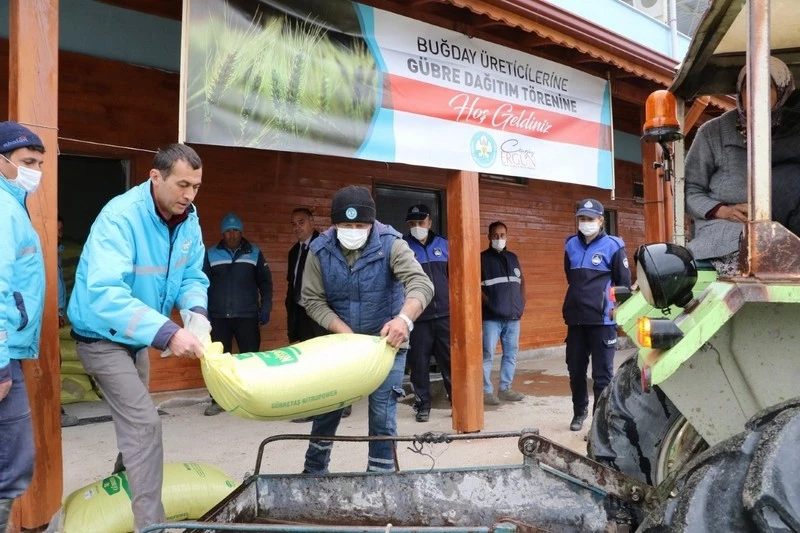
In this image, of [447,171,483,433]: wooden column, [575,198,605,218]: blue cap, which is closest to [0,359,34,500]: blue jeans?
[447,171,483,433]: wooden column

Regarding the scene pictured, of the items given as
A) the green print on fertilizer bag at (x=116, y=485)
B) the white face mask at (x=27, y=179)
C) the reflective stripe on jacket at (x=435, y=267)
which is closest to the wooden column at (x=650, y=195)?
the reflective stripe on jacket at (x=435, y=267)

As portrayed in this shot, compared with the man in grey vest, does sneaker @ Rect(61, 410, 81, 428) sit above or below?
below

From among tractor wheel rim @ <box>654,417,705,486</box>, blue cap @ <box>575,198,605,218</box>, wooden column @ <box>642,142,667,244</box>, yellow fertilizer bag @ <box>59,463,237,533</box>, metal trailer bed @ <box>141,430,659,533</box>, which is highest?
wooden column @ <box>642,142,667,244</box>

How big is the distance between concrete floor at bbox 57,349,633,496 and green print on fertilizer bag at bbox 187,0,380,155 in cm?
233

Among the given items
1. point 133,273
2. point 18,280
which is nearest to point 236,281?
point 133,273

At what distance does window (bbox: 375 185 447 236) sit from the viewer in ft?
27.2

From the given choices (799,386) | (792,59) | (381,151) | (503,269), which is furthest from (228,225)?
(799,386)

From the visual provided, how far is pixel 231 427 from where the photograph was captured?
5.68 meters

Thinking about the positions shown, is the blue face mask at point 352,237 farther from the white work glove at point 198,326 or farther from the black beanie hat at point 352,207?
the white work glove at point 198,326

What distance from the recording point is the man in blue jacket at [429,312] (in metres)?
6.32

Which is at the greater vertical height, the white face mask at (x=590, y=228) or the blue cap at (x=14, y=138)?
the blue cap at (x=14, y=138)

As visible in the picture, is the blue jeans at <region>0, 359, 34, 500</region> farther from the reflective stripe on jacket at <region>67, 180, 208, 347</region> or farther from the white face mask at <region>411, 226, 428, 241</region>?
the white face mask at <region>411, 226, 428, 241</region>

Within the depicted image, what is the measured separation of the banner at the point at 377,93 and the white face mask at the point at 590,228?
598 millimetres

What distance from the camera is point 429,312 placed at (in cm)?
639
